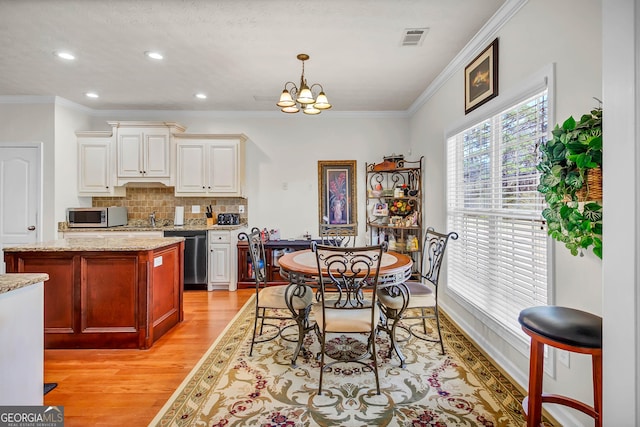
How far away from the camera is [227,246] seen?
4633 millimetres

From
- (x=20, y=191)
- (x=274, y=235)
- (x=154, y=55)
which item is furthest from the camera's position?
(x=274, y=235)

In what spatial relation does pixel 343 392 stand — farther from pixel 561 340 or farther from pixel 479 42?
pixel 479 42

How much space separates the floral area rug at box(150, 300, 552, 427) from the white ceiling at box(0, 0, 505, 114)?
107 inches

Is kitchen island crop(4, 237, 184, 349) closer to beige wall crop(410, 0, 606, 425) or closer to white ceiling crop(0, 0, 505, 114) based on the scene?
white ceiling crop(0, 0, 505, 114)

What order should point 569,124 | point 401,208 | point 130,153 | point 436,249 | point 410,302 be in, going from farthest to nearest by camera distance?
point 130,153 < point 401,208 < point 436,249 < point 410,302 < point 569,124

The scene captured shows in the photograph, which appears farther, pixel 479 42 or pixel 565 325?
pixel 479 42

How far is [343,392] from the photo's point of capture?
211cm

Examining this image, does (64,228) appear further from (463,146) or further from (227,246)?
(463,146)

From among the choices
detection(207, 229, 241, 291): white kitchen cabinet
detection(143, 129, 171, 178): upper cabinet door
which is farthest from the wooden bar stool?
detection(143, 129, 171, 178): upper cabinet door

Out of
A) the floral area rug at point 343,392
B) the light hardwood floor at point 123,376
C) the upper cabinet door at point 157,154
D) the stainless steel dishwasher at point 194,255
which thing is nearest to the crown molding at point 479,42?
the floral area rug at point 343,392

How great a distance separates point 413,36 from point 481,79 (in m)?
0.69

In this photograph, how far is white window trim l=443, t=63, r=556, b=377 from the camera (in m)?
1.87

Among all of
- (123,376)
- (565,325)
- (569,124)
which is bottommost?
(123,376)

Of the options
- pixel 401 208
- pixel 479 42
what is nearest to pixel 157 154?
pixel 401 208
